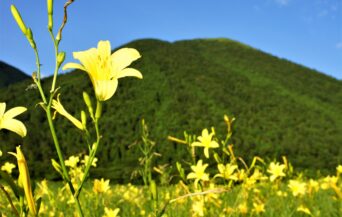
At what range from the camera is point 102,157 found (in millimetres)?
16688

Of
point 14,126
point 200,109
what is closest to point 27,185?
point 14,126

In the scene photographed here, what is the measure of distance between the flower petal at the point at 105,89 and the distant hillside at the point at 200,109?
11657 millimetres

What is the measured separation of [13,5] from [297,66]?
125 feet

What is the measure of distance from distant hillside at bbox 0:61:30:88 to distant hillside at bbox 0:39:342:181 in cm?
2356

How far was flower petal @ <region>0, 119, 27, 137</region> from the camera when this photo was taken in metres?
0.90

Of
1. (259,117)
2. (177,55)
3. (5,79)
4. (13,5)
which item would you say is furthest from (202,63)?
(13,5)

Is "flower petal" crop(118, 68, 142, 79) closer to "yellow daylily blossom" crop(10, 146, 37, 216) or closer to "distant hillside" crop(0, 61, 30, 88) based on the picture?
"yellow daylily blossom" crop(10, 146, 37, 216)

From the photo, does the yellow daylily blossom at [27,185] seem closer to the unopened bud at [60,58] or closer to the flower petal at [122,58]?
the unopened bud at [60,58]

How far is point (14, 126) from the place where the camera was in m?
0.92

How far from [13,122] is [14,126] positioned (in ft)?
0.08

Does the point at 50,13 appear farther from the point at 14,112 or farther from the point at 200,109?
the point at 200,109

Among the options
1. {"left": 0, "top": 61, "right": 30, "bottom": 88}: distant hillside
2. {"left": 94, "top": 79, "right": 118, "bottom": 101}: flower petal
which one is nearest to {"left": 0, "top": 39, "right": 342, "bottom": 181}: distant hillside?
{"left": 94, "top": 79, "right": 118, "bottom": 101}: flower petal

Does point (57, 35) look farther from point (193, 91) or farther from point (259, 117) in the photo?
point (193, 91)

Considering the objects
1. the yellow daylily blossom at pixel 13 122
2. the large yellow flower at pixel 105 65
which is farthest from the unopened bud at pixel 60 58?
the yellow daylily blossom at pixel 13 122
